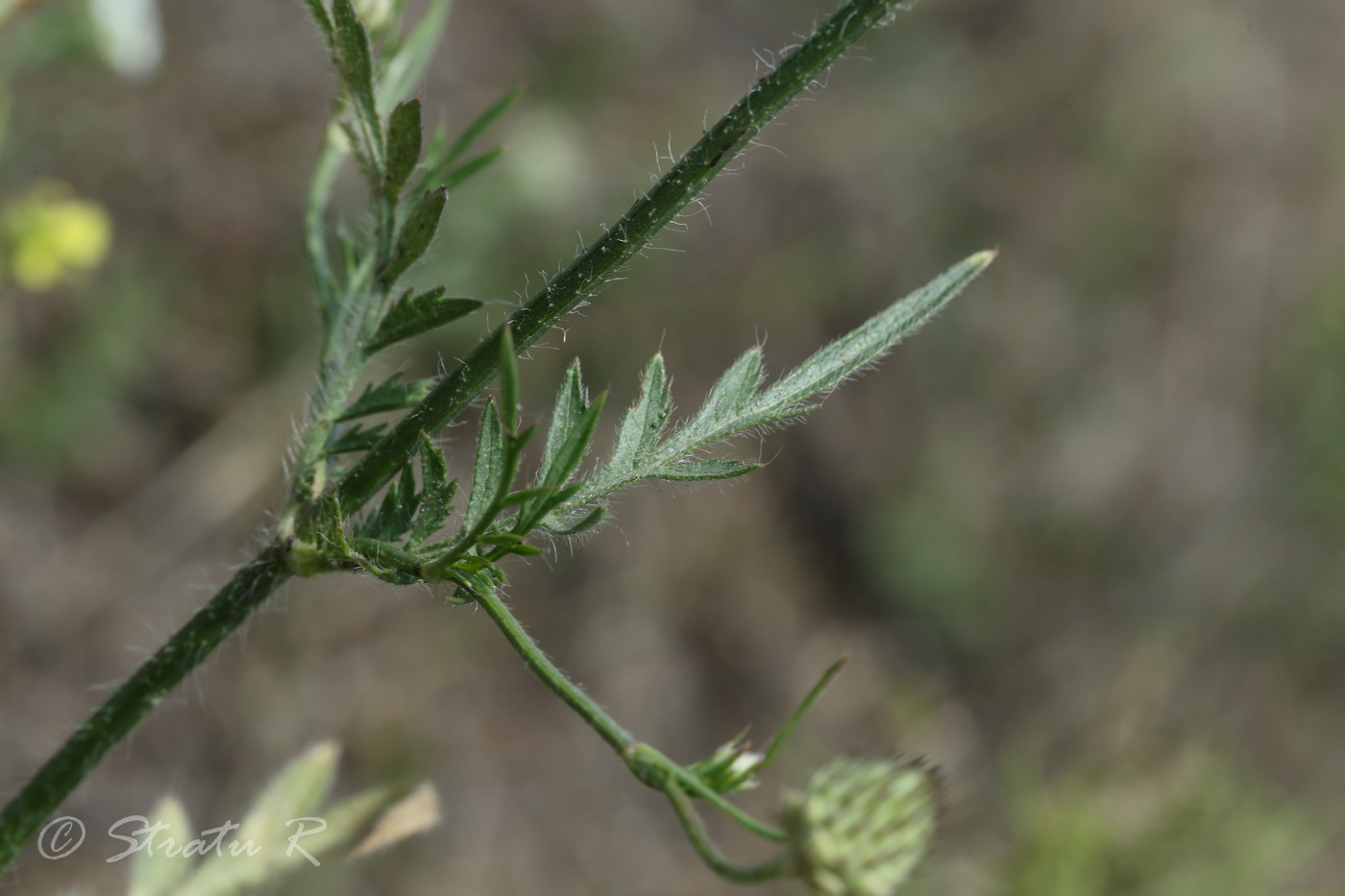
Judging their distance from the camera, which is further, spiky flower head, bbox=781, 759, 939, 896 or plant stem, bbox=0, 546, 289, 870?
plant stem, bbox=0, 546, 289, 870

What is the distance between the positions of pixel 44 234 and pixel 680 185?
65.5 inches

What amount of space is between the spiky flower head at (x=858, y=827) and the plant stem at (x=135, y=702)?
59 cm

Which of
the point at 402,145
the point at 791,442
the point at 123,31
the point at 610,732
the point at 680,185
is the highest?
the point at 123,31

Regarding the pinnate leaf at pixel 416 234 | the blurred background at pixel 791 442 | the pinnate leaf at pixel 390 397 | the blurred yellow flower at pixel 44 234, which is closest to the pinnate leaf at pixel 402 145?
the pinnate leaf at pixel 416 234

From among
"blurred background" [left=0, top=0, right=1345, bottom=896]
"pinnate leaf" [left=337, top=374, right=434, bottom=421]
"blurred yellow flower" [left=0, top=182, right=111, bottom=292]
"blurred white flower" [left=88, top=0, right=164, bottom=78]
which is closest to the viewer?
"pinnate leaf" [left=337, top=374, right=434, bottom=421]

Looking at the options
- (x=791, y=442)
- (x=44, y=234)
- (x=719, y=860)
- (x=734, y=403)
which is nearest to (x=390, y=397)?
(x=734, y=403)

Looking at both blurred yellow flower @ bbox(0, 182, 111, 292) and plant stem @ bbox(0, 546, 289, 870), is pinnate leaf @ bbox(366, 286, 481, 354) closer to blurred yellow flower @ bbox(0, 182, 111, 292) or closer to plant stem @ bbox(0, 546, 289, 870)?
plant stem @ bbox(0, 546, 289, 870)

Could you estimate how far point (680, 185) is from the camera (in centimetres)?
93

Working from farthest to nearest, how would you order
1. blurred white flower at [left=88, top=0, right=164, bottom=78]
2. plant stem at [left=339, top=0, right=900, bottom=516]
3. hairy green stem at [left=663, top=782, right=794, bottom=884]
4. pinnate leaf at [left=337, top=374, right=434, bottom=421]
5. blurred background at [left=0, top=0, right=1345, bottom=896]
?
blurred background at [left=0, top=0, right=1345, bottom=896], blurred white flower at [left=88, top=0, right=164, bottom=78], pinnate leaf at [left=337, top=374, right=434, bottom=421], plant stem at [left=339, top=0, right=900, bottom=516], hairy green stem at [left=663, top=782, right=794, bottom=884]

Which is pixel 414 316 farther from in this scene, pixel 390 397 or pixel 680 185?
pixel 680 185

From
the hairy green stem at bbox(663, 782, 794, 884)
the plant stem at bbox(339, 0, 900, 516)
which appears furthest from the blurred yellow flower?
the hairy green stem at bbox(663, 782, 794, 884)

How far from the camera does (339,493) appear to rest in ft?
3.38

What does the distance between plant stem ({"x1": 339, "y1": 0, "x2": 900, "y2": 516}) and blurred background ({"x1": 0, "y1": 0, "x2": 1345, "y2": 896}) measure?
1645mm

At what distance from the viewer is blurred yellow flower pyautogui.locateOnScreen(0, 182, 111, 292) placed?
2002mm
